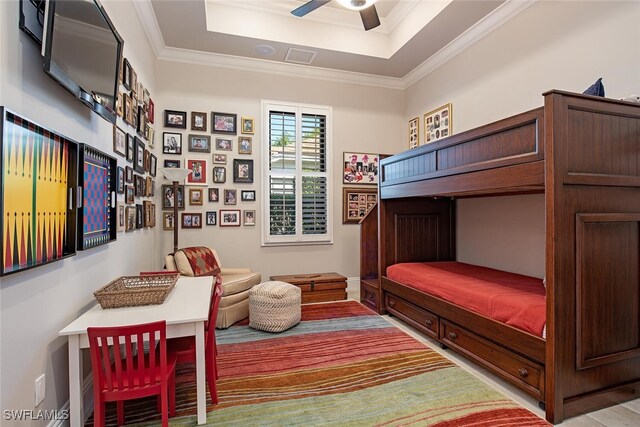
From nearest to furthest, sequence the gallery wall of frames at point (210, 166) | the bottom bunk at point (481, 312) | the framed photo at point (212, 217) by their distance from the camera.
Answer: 1. the bottom bunk at point (481, 312)
2. the gallery wall of frames at point (210, 166)
3. the framed photo at point (212, 217)

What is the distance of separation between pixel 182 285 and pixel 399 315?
2.33 meters

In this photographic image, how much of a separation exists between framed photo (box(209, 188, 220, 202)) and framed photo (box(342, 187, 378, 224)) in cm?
192

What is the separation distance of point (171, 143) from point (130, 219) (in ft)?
5.85

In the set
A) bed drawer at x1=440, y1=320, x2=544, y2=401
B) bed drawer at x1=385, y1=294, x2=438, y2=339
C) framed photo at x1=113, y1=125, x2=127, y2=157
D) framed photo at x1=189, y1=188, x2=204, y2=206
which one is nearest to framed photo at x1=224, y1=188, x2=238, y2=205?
framed photo at x1=189, y1=188, x2=204, y2=206

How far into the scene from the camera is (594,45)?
2766 millimetres

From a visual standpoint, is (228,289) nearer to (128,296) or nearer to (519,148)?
(128,296)

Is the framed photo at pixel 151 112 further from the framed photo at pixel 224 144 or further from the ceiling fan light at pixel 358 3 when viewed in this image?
the ceiling fan light at pixel 358 3

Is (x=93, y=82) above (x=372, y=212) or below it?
above

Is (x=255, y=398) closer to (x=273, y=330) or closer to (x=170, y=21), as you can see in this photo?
(x=273, y=330)

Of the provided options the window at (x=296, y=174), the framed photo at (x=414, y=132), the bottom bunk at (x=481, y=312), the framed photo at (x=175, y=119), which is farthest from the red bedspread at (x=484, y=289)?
the framed photo at (x=175, y=119)

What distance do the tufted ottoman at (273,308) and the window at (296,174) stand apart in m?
1.48

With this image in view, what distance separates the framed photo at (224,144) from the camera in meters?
4.69

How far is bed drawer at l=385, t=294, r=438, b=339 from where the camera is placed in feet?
10.3

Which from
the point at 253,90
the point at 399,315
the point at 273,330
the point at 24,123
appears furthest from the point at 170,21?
the point at 399,315
